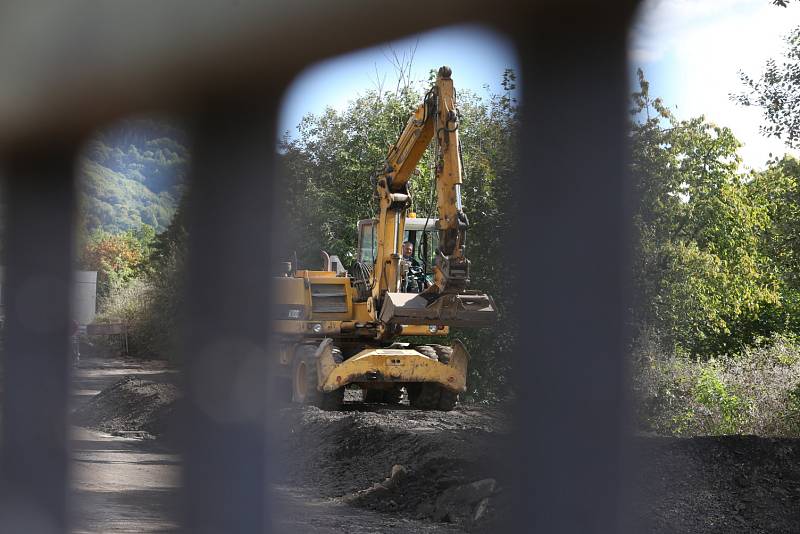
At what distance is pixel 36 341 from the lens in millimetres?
3461

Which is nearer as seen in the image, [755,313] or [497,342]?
[497,342]

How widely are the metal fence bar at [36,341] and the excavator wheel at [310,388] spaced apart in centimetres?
611

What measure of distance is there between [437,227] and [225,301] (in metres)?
5.84

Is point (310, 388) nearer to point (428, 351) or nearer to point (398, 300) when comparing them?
point (428, 351)

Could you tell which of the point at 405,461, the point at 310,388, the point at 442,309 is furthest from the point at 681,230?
the point at 310,388

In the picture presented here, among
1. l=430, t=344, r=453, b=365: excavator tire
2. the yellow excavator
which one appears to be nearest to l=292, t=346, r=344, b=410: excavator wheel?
the yellow excavator

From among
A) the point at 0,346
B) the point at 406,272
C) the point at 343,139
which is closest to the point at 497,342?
the point at 406,272

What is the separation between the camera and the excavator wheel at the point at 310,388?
9688mm

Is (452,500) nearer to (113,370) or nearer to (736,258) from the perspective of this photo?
(736,258)

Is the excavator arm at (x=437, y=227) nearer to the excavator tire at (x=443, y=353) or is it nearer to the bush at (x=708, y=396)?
the excavator tire at (x=443, y=353)

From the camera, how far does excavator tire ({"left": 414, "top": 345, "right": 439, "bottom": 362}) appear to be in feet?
32.5

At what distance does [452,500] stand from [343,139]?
11739mm

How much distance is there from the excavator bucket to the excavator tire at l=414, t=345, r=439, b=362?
90 cm

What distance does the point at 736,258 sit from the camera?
36.9 ft
